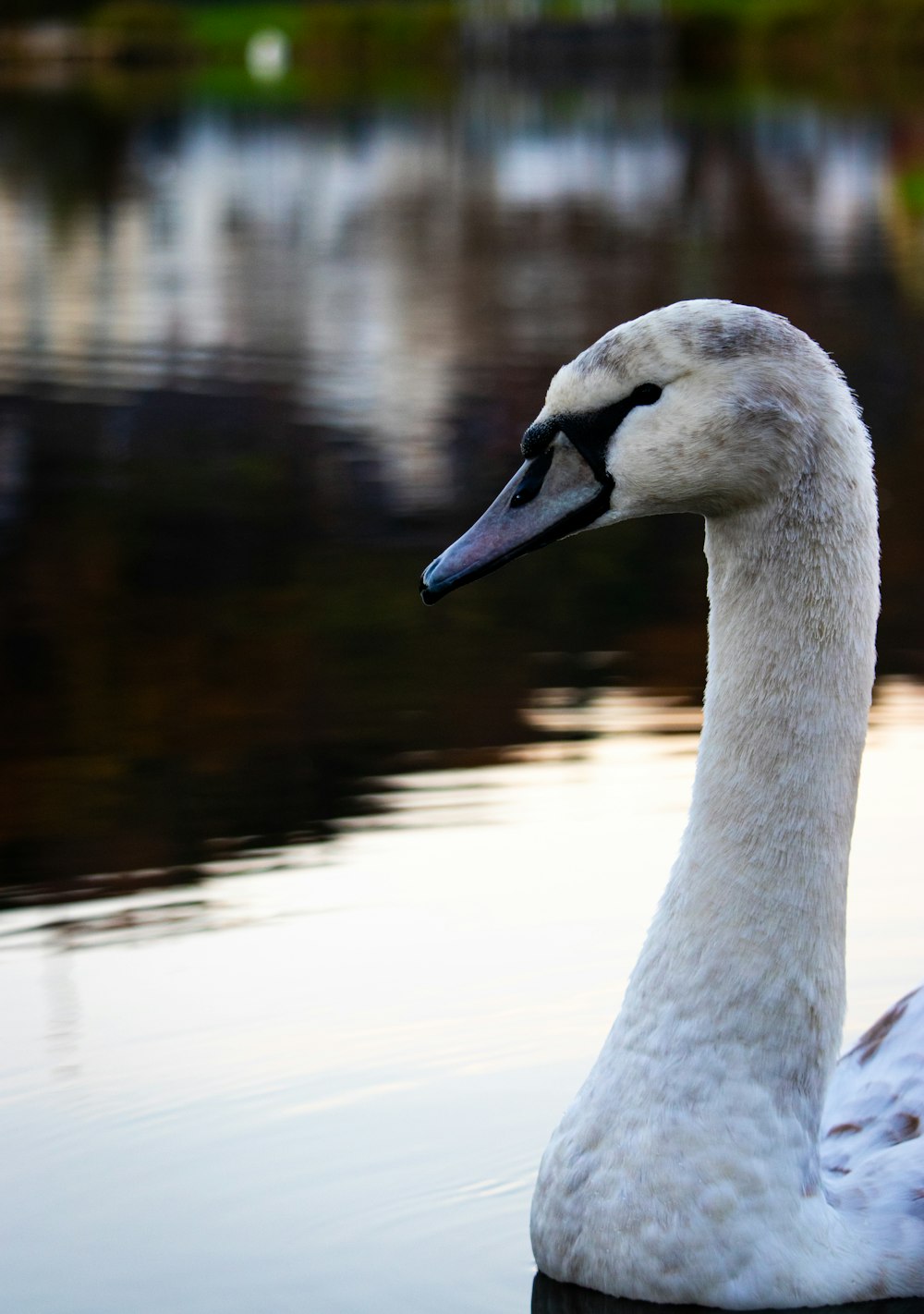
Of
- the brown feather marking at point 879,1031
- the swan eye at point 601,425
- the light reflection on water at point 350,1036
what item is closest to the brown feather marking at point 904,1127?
the brown feather marking at point 879,1031

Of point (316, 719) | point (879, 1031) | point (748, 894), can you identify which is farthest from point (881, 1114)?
point (316, 719)

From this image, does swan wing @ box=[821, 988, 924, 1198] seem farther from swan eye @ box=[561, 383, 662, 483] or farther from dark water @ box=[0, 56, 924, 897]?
dark water @ box=[0, 56, 924, 897]

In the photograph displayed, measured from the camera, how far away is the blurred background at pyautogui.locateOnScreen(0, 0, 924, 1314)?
405 centimetres

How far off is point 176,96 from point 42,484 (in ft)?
144

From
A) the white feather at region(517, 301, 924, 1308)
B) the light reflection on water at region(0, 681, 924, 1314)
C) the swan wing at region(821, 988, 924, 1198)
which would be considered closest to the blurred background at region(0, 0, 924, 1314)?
the light reflection on water at region(0, 681, 924, 1314)

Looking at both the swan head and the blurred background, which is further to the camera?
the blurred background

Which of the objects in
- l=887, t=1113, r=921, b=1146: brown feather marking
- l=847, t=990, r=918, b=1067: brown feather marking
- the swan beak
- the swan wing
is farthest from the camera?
l=847, t=990, r=918, b=1067: brown feather marking

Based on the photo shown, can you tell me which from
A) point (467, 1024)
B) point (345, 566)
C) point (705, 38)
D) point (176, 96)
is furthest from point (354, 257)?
point (705, 38)

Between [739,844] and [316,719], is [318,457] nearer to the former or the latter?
[316,719]

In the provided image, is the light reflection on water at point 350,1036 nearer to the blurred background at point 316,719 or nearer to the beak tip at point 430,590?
the blurred background at point 316,719

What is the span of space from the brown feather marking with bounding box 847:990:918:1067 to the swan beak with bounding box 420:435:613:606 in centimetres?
109

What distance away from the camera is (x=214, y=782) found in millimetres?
6355

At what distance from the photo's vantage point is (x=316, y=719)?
22.9ft

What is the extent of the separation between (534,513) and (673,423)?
0.87ft
